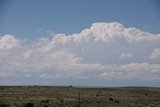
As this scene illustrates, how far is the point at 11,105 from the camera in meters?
59.4

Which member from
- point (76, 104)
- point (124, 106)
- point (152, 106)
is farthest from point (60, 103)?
point (152, 106)

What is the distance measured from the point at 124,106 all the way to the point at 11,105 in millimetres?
21228

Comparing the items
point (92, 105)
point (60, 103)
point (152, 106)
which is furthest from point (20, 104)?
point (152, 106)

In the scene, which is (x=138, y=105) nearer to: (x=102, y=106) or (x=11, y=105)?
(x=102, y=106)

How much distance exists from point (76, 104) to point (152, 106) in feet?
49.4

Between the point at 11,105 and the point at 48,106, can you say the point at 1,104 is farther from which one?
the point at 48,106

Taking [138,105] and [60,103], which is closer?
[60,103]

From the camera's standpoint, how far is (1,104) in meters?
59.3

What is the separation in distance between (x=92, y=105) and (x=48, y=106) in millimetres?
8550

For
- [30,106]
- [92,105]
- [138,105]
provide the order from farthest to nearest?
[138,105]
[92,105]
[30,106]

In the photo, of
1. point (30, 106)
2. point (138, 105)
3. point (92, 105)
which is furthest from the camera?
point (138, 105)

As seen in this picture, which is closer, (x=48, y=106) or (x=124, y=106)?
(x=48, y=106)

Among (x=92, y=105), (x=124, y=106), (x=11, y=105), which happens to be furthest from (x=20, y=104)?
(x=124, y=106)

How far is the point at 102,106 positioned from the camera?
65125mm
